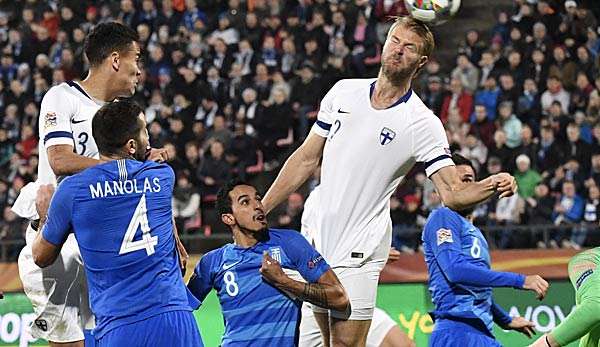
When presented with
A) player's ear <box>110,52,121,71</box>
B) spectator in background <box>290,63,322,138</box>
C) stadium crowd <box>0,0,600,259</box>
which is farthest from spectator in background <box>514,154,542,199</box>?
player's ear <box>110,52,121,71</box>

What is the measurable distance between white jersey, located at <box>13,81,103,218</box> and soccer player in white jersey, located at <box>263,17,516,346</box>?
1.31 meters

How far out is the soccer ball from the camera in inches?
293

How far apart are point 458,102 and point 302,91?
218 cm

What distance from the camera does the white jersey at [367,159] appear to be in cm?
638

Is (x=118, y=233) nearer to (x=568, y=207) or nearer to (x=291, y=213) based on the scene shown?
(x=291, y=213)

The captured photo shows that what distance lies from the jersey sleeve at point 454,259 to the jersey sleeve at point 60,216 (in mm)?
3158

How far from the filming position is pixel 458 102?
1602 cm

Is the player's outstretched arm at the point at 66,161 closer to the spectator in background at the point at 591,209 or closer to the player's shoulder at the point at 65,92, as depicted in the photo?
the player's shoulder at the point at 65,92

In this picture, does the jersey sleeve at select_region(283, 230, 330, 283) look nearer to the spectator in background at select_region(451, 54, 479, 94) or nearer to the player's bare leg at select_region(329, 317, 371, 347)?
the player's bare leg at select_region(329, 317, 371, 347)

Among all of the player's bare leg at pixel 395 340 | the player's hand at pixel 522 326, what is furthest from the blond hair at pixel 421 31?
the player's bare leg at pixel 395 340

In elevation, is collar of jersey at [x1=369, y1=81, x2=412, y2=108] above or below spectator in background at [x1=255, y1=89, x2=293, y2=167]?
above

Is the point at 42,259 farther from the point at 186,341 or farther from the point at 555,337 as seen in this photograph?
the point at 555,337

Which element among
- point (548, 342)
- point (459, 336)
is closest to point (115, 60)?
point (548, 342)

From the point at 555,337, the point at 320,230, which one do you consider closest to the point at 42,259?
the point at 320,230
